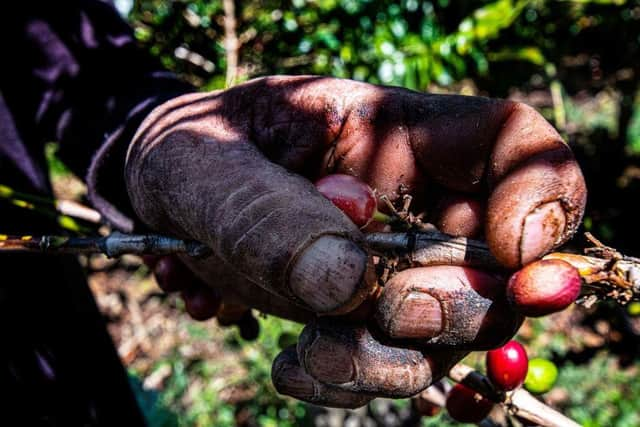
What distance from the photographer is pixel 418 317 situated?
1.04 meters

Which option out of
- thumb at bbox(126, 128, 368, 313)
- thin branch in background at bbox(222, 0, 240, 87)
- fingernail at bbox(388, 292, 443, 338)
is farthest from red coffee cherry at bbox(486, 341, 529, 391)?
thin branch in background at bbox(222, 0, 240, 87)

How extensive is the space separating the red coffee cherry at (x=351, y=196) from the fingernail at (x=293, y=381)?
1.10 ft

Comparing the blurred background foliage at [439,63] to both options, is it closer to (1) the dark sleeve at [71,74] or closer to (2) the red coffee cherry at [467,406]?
(1) the dark sleeve at [71,74]

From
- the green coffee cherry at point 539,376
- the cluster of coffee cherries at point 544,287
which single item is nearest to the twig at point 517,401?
the green coffee cherry at point 539,376

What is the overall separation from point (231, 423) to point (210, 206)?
9.74 ft

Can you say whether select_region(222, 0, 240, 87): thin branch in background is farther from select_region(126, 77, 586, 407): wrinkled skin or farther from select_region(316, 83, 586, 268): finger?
select_region(316, 83, 586, 268): finger

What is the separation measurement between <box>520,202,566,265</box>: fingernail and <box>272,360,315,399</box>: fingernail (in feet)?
1.62

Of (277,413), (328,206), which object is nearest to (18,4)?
(328,206)

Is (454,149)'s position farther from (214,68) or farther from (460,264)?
(214,68)

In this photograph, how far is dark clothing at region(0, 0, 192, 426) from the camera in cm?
187

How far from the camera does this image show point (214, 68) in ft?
10.2

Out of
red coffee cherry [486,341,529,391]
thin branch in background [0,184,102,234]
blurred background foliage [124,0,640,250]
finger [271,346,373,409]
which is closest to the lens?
finger [271,346,373,409]

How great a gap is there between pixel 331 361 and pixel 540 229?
45cm

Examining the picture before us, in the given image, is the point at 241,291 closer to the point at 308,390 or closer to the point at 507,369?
the point at 308,390
